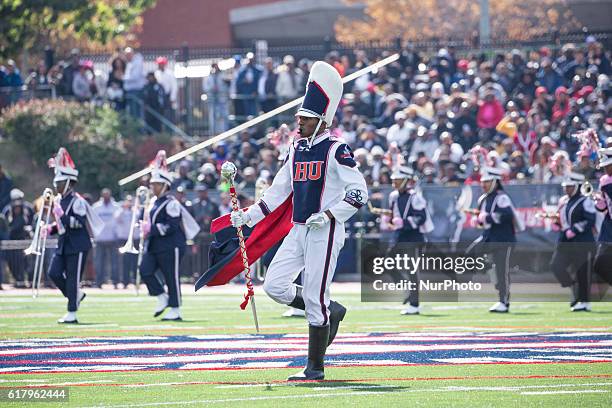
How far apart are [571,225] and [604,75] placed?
10077mm

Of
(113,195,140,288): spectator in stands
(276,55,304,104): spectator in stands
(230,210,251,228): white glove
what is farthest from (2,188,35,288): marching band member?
(230,210,251,228): white glove

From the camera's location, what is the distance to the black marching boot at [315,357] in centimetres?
1086

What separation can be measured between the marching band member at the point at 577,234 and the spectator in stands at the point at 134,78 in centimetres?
1519

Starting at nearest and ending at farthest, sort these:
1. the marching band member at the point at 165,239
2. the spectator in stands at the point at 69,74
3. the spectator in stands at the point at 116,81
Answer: the marching band member at the point at 165,239 → the spectator in stands at the point at 116,81 → the spectator in stands at the point at 69,74

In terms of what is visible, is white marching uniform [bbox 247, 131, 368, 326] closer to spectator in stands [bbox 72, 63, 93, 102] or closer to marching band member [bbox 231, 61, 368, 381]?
marching band member [bbox 231, 61, 368, 381]

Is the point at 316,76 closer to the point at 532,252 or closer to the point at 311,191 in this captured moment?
the point at 311,191

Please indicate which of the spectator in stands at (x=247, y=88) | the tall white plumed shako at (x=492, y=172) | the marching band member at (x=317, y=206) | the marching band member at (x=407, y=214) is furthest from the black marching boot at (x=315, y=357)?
the spectator in stands at (x=247, y=88)

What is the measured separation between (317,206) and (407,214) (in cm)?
859

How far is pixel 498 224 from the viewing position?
19.6 meters

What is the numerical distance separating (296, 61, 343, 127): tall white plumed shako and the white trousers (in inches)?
35.8

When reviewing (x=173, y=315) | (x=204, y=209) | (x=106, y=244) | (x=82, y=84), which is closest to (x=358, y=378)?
(x=173, y=315)

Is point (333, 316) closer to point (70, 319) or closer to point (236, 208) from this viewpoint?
point (236, 208)

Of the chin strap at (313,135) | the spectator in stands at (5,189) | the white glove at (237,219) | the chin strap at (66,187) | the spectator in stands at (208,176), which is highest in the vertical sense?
the chin strap at (313,135)

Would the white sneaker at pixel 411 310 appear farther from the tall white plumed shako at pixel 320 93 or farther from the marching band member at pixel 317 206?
the tall white plumed shako at pixel 320 93
